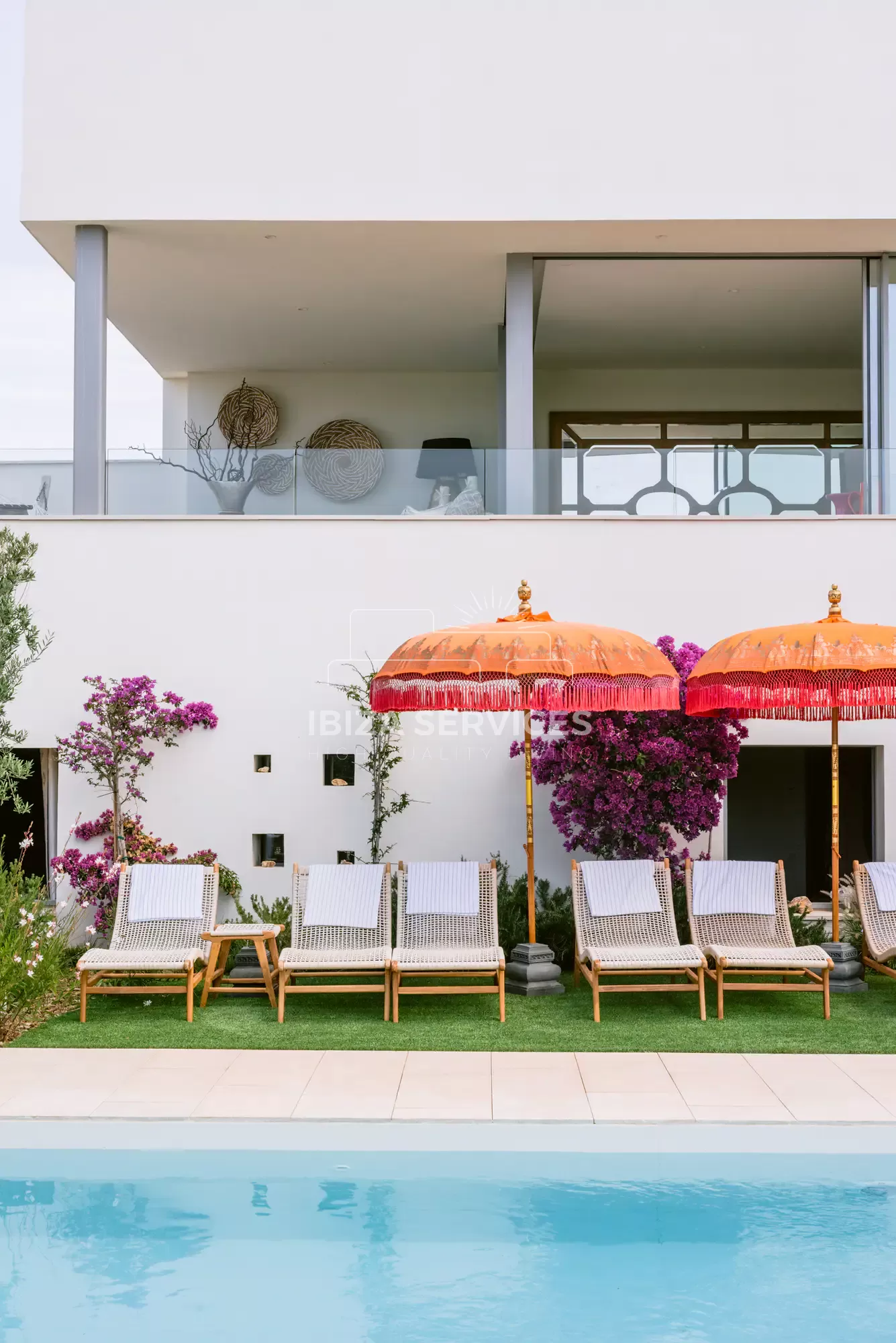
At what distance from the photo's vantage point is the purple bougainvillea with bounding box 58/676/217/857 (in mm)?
10430

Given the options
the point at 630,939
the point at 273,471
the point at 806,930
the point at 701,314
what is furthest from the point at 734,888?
the point at 701,314

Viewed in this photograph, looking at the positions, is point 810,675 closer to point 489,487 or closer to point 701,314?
point 489,487

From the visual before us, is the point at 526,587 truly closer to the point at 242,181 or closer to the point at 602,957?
the point at 602,957

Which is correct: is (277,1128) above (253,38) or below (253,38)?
below

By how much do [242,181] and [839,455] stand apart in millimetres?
6148

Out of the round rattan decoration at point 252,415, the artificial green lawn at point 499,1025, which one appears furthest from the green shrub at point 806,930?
the round rattan decoration at point 252,415

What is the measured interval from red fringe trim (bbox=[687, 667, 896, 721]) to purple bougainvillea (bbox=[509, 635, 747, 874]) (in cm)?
61

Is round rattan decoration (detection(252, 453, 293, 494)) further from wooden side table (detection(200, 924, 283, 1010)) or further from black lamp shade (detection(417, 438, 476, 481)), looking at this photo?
wooden side table (detection(200, 924, 283, 1010))

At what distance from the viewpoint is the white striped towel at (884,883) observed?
899 centimetres

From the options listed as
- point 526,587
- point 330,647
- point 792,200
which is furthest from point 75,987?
point 792,200

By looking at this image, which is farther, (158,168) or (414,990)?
(158,168)

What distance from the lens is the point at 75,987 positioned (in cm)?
908

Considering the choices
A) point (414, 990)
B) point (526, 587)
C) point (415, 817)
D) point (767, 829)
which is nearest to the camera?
point (414, 990)

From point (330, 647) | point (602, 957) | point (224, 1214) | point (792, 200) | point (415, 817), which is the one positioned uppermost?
point (792, 200)
